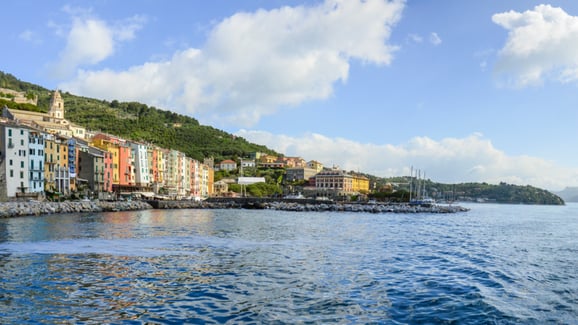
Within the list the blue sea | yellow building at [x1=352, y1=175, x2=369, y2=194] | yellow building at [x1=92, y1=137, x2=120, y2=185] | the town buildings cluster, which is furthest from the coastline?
yellow building at [x1=352, y1=175, x2=369, y2=194]

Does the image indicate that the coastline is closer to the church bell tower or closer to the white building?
the white building

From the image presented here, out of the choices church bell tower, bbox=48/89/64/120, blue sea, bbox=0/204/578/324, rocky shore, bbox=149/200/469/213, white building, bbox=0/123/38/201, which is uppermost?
church bell tower, bbox=48/89/64/120

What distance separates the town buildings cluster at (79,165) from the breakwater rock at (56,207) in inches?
246

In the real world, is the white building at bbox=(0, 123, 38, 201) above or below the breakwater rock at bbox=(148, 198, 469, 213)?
above

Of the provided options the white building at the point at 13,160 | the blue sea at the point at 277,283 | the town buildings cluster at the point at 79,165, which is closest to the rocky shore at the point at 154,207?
the white building at the point at 13,160

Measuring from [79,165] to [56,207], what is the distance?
2391 cm

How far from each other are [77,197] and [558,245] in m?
70.3

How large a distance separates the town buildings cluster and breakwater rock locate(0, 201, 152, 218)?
20.5 ft

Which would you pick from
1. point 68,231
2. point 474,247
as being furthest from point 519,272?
point 68,231

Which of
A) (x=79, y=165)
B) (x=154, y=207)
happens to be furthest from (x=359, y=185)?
(x=79, y=165)

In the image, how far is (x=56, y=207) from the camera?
63.4m

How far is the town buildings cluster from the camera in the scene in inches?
2625

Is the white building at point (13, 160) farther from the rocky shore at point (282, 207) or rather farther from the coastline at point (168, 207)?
the rocky shore at point (282, 207)

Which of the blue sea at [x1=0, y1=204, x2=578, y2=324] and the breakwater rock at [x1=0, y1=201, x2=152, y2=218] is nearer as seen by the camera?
the blue sea at [x1=0, y1=204, x2=578, y2=324]
